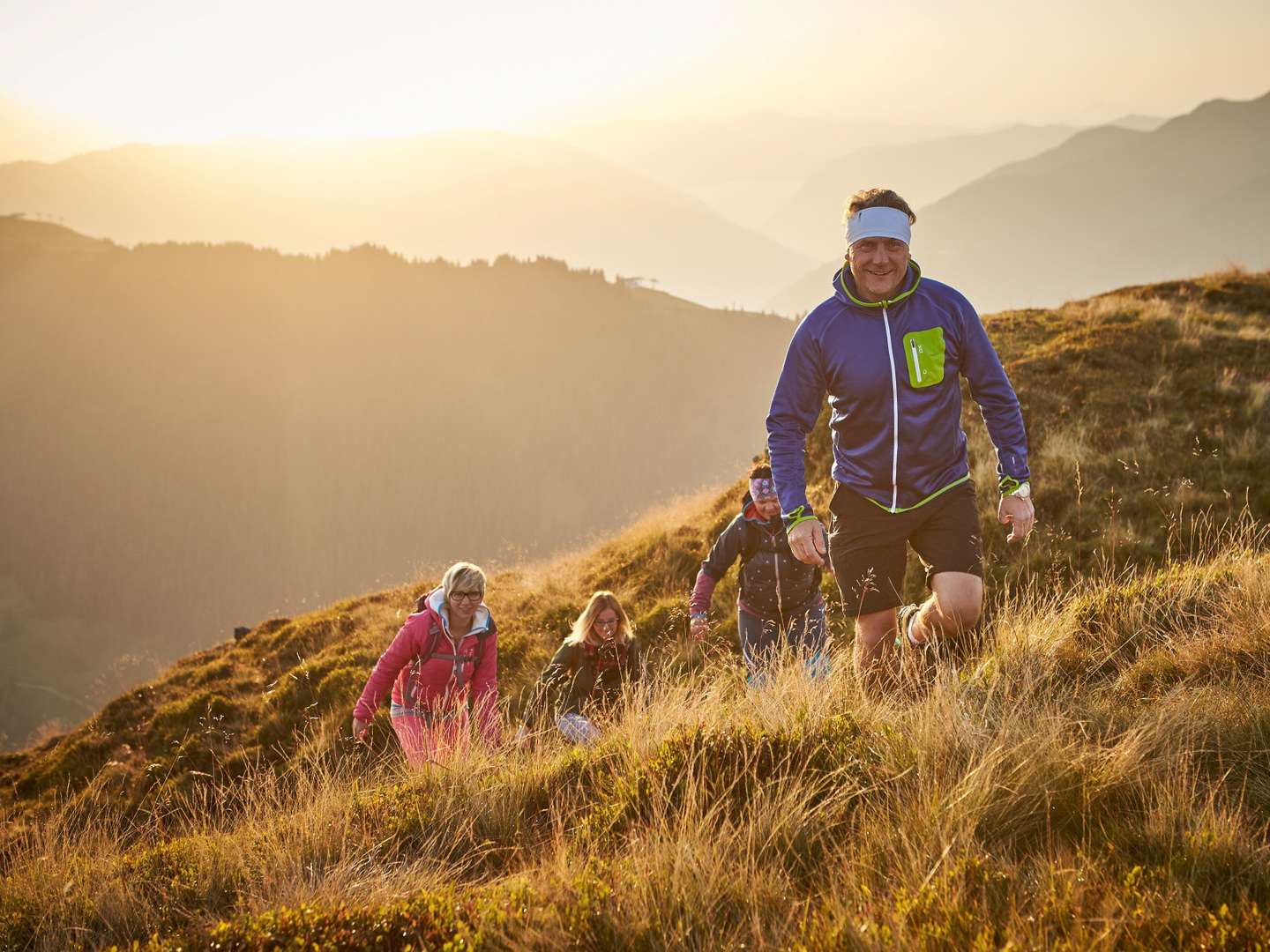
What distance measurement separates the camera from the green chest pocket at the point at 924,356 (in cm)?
337

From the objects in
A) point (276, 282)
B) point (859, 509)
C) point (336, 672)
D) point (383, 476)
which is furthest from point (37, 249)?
point (859, 509)

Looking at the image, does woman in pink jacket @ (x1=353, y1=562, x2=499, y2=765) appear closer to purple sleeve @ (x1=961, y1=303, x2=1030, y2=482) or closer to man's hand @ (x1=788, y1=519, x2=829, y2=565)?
man's hand @ (x1=788, y1=519, x2=829, y2=565)

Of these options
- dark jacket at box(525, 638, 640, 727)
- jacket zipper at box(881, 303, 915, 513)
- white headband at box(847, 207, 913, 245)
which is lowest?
dark jacket at box(525, 638, 640, 727)

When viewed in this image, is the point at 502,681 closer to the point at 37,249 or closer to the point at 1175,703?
the point at 1175,703

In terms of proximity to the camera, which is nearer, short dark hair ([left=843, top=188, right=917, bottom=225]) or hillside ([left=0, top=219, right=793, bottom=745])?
short dark hair ([left=843, top=188, right=917, bottom=225])

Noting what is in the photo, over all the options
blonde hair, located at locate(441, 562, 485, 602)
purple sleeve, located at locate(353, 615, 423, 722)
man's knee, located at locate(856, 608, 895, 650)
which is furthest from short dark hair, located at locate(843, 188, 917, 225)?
purple sleeve, located at locate(353, 615, 423, 722)

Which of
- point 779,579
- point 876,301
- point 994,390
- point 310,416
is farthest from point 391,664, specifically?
point 310,416

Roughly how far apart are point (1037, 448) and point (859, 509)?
7.43 meters

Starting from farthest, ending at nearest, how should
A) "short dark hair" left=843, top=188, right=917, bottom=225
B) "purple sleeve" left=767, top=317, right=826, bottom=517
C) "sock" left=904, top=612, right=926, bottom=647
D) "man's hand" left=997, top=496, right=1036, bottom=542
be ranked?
1. "sock" left=904, top=612, right=926, bottom=647
2. "purple sleeve" left=767, top=317, right=826, bottom=517
3. "short dark hair" left=843, top=188, right=917, bottom=225
4. "man's hand" left=997, top=496, right=1036, bottom=542

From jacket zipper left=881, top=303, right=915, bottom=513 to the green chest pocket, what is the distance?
69 mm

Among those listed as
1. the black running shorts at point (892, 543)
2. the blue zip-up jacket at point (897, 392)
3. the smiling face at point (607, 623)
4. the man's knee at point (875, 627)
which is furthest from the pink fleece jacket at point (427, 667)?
the blue zip-up jacket at point (897, 392)

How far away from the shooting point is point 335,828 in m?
2.99

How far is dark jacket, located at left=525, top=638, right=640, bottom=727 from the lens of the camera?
5516 millimetres

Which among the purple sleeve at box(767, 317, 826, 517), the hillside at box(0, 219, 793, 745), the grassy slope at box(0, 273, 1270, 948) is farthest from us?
the hillside at box(0, 219, 793, 745)
